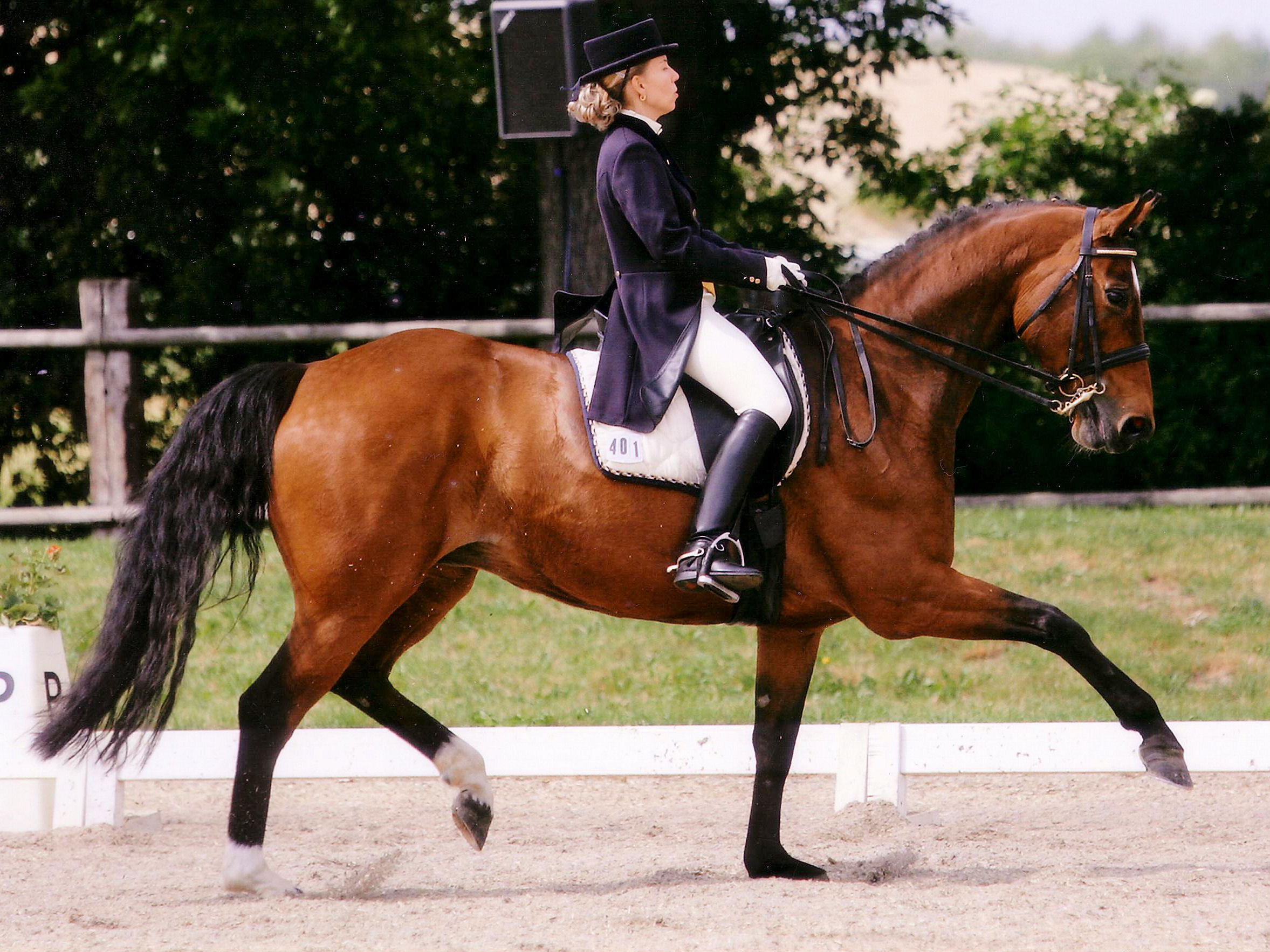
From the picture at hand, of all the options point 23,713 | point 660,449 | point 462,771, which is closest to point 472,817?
point 462,771

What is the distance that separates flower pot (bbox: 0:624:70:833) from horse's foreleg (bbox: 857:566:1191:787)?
9.56 feet

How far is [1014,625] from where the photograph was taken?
4203 millimetres

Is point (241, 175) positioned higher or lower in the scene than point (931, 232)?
higher

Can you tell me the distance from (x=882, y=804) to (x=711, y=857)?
68 cm

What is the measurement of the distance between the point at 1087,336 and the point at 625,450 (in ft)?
4.33

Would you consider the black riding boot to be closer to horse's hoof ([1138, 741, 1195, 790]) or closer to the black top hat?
the black top hat

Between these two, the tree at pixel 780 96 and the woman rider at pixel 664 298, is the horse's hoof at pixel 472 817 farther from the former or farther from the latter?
the tree at pixel 780 96

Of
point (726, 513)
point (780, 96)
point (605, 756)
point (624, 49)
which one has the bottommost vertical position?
point (605, 756)

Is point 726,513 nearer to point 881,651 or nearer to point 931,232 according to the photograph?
point 931,232

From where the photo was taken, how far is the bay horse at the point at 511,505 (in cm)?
420

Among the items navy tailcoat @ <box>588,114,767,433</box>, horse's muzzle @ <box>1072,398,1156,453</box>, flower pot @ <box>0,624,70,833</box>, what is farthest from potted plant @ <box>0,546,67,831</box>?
horse's muzzle @ <box>1072,398,1156,453</box>

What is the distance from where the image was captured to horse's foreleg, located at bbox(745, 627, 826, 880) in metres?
4.61

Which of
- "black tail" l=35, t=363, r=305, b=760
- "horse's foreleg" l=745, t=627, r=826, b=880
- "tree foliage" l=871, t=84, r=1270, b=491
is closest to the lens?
"black tail" l=35, t=363, r=305, b=760

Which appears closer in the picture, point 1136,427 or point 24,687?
point 1136,427
